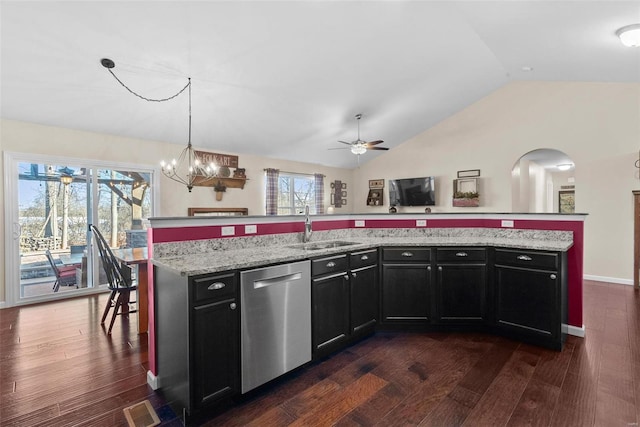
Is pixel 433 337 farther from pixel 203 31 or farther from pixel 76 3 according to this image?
pixel 76 3

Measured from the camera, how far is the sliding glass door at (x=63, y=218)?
433 cm

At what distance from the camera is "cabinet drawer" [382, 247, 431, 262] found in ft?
10.4

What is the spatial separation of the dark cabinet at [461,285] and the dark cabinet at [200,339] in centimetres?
208

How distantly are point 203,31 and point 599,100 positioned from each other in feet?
20.7

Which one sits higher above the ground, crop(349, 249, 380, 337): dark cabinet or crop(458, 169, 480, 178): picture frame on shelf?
crop(458, 169, 480, 178): picture frame on shelf

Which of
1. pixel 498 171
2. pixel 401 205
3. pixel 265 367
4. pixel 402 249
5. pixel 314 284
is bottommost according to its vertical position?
pixel 265 367

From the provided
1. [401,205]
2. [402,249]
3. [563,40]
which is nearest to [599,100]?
[563,40]

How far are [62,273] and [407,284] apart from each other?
4944 mm

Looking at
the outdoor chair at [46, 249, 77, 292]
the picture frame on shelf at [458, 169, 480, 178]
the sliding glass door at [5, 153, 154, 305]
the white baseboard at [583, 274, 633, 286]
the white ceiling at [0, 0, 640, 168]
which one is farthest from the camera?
the picture frame on shelf at [458, 169, 480, 178]

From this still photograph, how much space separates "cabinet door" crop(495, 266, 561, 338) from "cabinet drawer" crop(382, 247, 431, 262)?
701 millimetres

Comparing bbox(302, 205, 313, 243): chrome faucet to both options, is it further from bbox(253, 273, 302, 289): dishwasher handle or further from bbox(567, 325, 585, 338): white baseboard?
bbox(567, 325, 585, 338): white baseboard

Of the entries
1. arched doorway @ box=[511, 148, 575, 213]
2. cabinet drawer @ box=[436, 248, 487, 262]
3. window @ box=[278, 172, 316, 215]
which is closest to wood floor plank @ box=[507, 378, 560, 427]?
Answer: cabinet drawer @ box=[436, 248, 487, 262]

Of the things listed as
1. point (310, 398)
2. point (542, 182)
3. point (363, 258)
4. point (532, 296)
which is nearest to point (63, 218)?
point (363, 258)

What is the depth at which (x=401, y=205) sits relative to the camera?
7.96 metres
